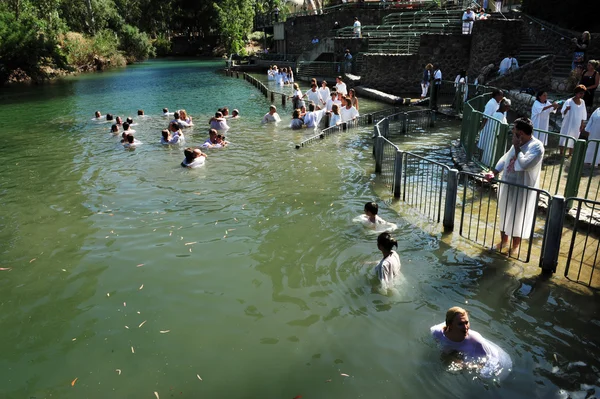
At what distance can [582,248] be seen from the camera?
716cm

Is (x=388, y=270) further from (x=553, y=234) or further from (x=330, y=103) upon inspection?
(x=330, y=103)

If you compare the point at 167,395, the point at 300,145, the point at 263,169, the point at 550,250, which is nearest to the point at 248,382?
the point at 167,395

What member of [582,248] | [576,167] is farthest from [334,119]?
[582,248]

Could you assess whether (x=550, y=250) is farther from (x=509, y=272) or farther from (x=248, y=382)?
(x=248, y=382)

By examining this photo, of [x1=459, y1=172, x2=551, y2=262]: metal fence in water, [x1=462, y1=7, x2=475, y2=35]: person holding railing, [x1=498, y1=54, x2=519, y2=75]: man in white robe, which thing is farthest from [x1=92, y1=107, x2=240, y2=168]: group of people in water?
Result: [x1=462, y1=7, x2=475, y2=35]: person holding railing

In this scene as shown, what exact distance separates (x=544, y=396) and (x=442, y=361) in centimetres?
104

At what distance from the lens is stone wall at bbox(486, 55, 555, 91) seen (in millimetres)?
20156

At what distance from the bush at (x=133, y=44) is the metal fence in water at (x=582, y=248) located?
7750 centimetres

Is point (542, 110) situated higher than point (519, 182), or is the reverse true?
point (542, 110)

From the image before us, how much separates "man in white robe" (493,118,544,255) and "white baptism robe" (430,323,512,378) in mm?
2484

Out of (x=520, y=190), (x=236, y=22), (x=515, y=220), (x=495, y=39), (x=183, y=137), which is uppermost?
(x=236, y=22)

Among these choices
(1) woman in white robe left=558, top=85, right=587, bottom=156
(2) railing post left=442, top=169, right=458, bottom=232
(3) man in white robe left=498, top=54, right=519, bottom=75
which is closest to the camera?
(2) railing post left=442, top=169, right=458, bottom=232

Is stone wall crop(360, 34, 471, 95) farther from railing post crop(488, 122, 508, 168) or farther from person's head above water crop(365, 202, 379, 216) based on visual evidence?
person's head above water crop(365, 202, 379, 216)

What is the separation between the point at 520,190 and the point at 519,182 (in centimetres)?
18
